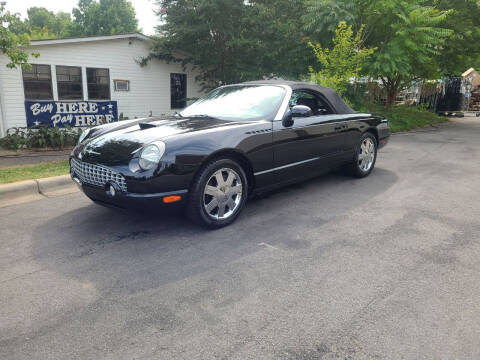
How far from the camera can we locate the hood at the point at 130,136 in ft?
12.1

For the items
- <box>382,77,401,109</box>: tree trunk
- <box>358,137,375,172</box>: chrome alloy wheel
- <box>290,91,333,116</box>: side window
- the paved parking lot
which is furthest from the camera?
<box>382,77,401,109</box>: tree trunk

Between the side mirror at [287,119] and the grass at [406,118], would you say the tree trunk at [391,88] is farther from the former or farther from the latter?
the side mirror at [287,119]

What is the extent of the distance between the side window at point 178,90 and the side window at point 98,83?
2.92 m

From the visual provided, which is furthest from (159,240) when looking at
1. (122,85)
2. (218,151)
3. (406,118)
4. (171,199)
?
(406,118)

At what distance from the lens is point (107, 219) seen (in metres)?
Answer: 4.29

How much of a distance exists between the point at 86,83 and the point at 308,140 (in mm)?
10644

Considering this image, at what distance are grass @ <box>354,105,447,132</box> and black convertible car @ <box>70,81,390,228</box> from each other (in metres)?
9.90

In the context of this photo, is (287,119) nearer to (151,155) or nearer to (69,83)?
(151,155)

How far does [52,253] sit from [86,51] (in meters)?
11.3

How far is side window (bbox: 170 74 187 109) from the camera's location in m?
15.9

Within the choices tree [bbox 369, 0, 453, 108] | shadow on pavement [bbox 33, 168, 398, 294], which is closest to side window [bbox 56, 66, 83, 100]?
shadow on pavement [bbox 33, 168, 398, 294]

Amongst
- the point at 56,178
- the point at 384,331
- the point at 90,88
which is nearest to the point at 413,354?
the point at 384,331

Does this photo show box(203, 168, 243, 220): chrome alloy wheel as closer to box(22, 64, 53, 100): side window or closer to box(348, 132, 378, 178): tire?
box(348, 132, 378, 178): tire

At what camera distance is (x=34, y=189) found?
17.6 feet
